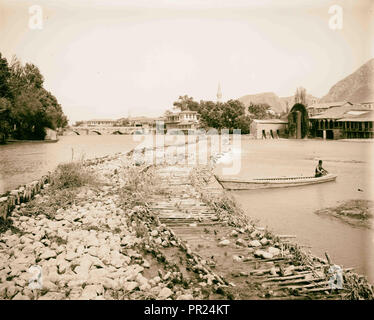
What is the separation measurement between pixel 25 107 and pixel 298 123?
22288 millimetres

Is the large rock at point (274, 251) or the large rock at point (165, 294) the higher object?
the large rock at point (274, 251)

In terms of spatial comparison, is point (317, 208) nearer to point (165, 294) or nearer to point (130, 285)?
point (165, 294)

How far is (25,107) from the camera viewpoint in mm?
12008

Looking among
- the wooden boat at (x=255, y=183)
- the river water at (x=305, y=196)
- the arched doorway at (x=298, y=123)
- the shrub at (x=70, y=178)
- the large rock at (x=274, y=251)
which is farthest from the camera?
the arched doorway at (x=298, y=123)

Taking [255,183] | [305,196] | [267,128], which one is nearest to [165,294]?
[255,183]

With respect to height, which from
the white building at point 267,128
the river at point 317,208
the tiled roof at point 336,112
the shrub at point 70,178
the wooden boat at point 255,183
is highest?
the tiled roof at point 336,112

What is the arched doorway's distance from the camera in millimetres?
26516

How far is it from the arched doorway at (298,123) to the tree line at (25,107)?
62.9ft

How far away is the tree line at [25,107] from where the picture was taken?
8816 mm

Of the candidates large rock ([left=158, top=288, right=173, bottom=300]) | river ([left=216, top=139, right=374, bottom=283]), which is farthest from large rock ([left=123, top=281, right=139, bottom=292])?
river ([left=216, top=139, right=374, bottom=283])

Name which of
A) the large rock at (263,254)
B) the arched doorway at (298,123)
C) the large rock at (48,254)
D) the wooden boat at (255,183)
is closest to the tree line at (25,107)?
the large rock at (48,254)

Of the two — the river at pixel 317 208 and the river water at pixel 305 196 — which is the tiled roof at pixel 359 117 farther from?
the river at pixel 317 208
